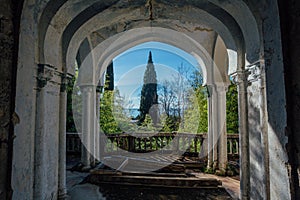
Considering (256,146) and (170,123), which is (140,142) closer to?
(170,123)

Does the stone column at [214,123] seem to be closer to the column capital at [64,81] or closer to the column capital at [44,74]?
the column capital at [64,81]

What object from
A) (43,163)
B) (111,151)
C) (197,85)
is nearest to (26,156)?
(43,163)

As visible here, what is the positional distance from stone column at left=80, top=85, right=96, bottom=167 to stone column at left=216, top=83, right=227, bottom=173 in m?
3.93

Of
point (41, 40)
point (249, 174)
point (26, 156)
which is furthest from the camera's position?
point (249, 174)

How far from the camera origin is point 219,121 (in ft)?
20.9

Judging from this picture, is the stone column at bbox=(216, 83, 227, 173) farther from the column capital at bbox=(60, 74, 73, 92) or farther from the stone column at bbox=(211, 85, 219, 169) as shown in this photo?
the column capital at bbox=(60, 74, 73, 92)

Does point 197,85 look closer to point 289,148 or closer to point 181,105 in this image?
point 181,105

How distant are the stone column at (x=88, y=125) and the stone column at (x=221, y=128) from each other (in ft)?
12.9

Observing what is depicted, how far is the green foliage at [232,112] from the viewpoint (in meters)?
11.0

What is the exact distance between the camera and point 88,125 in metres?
6.58

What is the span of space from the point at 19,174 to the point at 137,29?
535cm

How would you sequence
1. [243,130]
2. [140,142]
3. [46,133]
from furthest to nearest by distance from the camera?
[140,142] → [243,130] → [46,133]

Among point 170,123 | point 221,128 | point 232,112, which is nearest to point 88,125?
point 221,128

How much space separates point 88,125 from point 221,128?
4.11 meters
